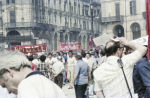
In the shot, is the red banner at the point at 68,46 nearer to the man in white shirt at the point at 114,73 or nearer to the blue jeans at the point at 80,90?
the blue jeans at the point at 80,90

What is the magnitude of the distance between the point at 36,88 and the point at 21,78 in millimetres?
185

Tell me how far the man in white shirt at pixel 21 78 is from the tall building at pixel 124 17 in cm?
5162

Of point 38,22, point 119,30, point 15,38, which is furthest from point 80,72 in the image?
point 119,30

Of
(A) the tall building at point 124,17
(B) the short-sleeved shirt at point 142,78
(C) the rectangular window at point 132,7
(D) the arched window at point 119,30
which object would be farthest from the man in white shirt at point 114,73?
(D) the arched window at point 119,30

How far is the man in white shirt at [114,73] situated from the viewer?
4.55m

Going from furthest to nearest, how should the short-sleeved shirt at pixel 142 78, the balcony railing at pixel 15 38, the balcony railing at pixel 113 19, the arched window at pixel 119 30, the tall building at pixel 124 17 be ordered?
the arched window at pixel 119 30 → the balcony railing at pixel 113 19 → the tall building at pixel 124 17 → the balcony railing at pixel 15 38 → the short-sleeved shirt at pixel 142 78

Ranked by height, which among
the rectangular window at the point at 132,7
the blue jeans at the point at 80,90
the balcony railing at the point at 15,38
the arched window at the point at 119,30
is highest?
the rectangular window at the point at 132,7

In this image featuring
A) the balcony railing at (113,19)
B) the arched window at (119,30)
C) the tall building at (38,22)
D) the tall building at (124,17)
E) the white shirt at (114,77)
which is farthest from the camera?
the arched window at (119,30)

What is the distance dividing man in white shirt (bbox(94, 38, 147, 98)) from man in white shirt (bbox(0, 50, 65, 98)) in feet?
6.03

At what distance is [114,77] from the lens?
4.58 m

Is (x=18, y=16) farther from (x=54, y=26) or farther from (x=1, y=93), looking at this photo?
(x=1, y=93)

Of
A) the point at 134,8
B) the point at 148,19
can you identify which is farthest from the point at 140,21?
the point at 148,19

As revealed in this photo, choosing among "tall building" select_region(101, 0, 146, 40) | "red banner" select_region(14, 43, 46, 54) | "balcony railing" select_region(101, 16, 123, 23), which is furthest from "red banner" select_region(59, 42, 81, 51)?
"balcony railing" select_region(101, 16, 123, 23)

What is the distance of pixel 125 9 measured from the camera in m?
55.5
